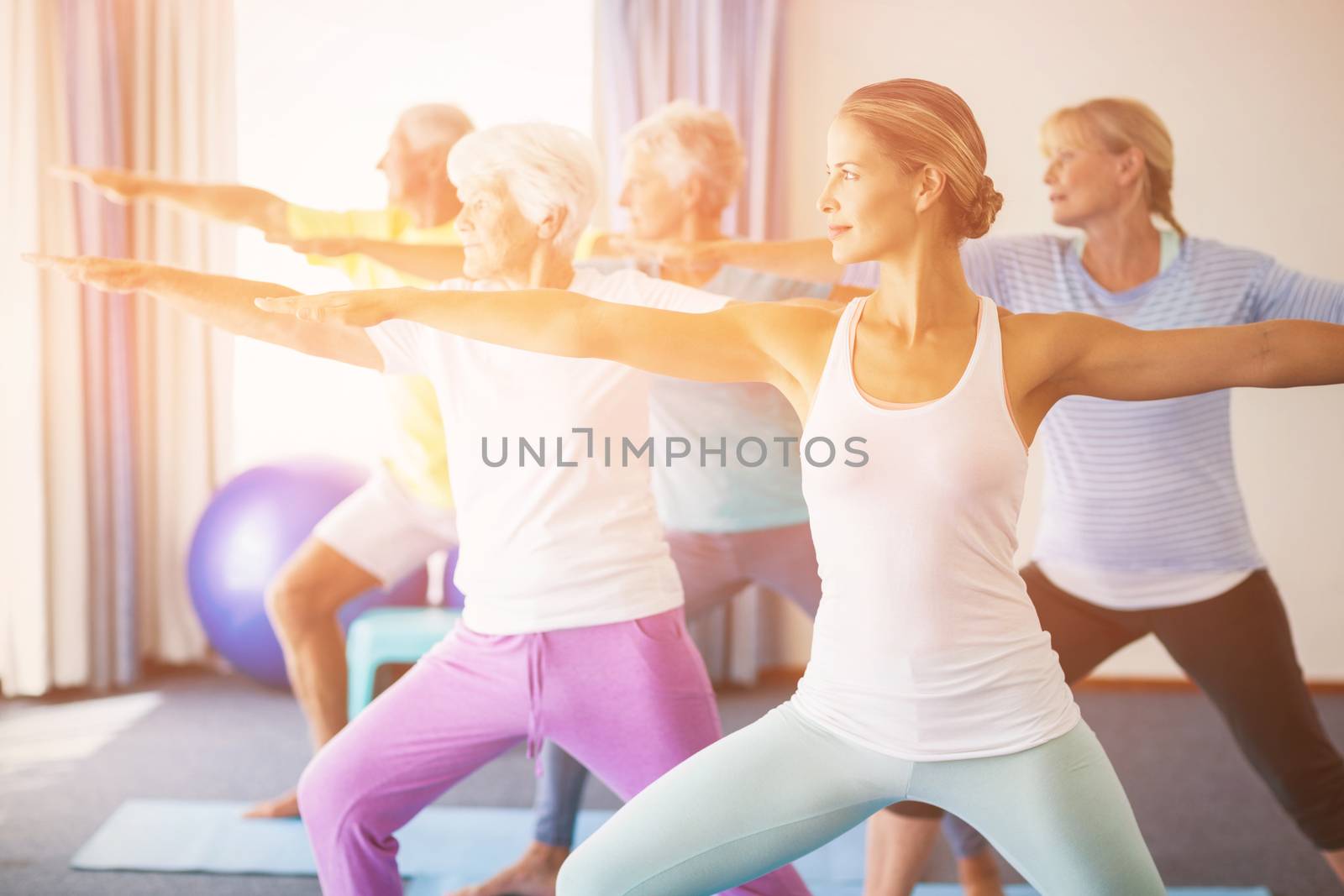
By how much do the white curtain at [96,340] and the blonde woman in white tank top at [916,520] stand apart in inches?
96.4

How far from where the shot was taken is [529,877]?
257cm

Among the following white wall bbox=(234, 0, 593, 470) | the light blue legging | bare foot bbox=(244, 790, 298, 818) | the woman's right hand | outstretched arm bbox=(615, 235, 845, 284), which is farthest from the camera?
white wall bbox=(234, 0, 593, 470)

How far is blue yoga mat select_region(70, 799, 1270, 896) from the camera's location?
2617 millimetres

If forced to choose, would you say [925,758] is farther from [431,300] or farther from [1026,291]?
[1026,291]

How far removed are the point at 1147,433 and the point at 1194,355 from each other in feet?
2.08

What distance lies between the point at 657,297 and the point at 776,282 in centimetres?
57

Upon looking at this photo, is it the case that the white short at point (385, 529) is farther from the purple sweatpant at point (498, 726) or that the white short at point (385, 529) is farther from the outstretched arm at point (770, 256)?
the purple sweatpant at point (498, 726)

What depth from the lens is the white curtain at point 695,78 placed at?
3.53 meters

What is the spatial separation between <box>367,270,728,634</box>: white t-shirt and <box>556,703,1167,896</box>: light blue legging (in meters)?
0.36

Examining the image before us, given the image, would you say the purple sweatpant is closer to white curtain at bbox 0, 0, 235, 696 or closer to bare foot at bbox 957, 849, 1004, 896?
bare foot at bbox 957, 849, 1004, 896

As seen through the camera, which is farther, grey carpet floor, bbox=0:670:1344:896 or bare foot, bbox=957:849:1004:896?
grey carpet floor, bbox=0:670:1344:896

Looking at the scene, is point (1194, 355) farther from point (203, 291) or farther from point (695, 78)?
point (695, 78)

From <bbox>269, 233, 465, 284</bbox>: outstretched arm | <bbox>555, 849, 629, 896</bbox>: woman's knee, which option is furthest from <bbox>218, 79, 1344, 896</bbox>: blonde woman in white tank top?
<bbox>269, 233, 465, 284</bbox>: outstretched arm

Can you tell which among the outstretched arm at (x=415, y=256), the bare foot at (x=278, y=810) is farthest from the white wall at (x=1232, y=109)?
the bare foot at (x=278, y=810)
